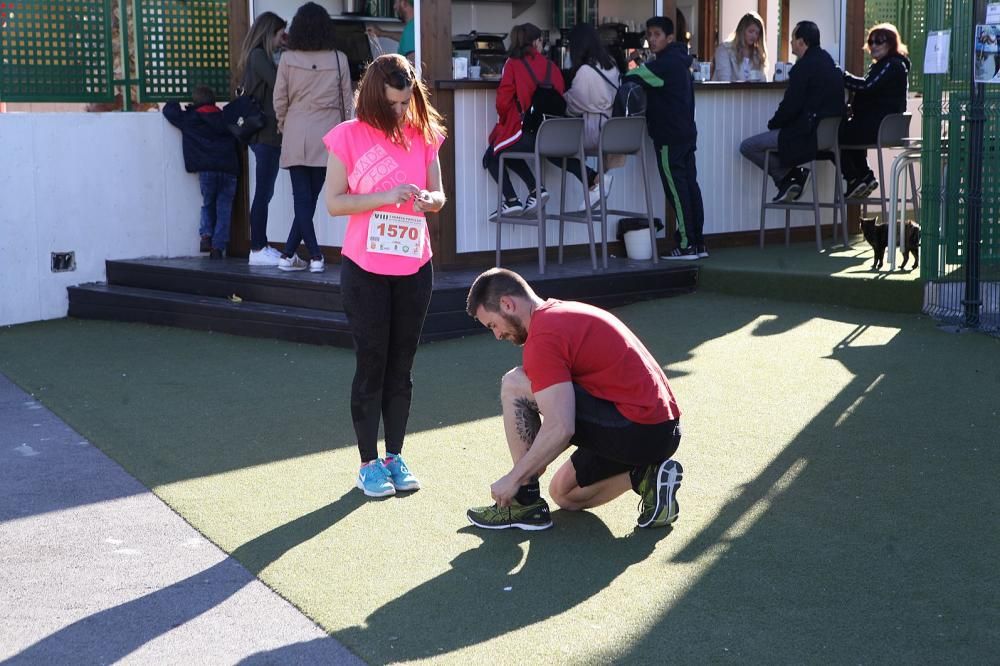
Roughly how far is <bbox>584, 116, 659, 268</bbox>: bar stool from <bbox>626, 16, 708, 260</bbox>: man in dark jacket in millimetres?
199

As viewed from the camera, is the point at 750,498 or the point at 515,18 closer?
the point at 750,498

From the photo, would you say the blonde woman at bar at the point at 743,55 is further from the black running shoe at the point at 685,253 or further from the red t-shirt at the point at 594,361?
the red t-shirt at the point at 594,361

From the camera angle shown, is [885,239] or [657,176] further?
[657,176]

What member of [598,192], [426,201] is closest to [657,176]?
[598,192]

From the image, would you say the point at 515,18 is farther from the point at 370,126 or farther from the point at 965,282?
the point at 370,126

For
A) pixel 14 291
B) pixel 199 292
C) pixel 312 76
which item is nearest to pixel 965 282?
pixel 312 76

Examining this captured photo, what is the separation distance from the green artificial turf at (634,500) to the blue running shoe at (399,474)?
5 centimetres

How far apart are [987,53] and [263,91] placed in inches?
184

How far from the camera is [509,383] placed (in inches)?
175

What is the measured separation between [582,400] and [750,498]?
93 centimetres

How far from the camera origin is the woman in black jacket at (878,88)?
991cm

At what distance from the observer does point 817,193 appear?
1027 cm

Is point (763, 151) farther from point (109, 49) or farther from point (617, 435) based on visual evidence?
point (617, 435)

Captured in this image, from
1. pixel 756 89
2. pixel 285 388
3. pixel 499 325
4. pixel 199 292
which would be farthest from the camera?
pixel 756 89
